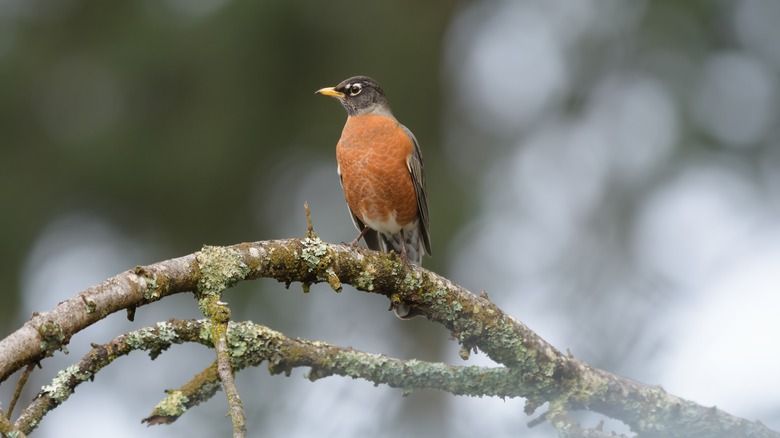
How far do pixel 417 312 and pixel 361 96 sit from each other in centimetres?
286

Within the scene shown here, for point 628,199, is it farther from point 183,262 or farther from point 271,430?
point 183,262

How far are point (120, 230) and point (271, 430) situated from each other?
7125 mm

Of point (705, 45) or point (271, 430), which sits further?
point (705, 45)

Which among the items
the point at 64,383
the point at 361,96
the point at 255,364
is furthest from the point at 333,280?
the point at 361,96

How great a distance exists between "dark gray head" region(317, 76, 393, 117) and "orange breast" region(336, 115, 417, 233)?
65 cm

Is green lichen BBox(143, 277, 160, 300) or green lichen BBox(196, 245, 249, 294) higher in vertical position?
green lichen BBox(196, 245, 249, 294)

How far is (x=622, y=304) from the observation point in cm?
283

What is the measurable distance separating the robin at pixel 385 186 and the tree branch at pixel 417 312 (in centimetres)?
171

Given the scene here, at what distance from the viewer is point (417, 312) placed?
11.6ft

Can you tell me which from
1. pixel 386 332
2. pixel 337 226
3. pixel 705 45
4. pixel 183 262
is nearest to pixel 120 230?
pixel 337 226

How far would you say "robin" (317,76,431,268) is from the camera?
5.18 m

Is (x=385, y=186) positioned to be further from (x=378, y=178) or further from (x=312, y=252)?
(x=312, y=252)

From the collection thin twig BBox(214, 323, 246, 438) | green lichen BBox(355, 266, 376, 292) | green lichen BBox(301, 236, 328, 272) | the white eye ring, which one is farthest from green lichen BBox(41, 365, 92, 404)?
the white eye ring

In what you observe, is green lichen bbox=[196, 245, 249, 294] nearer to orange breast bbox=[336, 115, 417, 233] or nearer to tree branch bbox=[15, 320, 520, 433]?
tree branch bbox=[15, 320, 520, 433]
